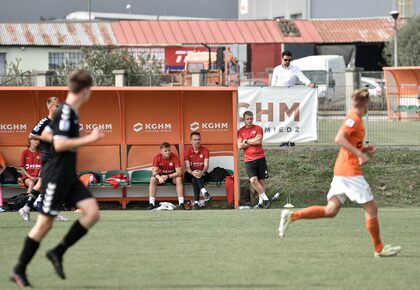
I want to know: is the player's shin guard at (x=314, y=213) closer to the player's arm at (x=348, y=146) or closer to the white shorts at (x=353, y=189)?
the white shorts at (x=353, y=189)

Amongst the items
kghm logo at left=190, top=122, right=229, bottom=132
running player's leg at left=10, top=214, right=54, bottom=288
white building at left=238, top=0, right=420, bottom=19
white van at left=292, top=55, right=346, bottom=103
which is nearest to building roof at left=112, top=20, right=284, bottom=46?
white van at left=292, top=55, right=346, bottom=103

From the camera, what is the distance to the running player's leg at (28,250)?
8.66 metres

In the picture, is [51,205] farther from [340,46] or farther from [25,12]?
[25,12]

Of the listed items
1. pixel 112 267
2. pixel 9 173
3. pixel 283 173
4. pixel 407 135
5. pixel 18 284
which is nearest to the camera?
pixel 18 284

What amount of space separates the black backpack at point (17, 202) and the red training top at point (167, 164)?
2556 millimetres

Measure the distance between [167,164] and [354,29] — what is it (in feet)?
151

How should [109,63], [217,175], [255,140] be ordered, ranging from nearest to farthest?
[255,140], [217,175], [109,63]

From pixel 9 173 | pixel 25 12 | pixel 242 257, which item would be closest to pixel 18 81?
pixel 9 173

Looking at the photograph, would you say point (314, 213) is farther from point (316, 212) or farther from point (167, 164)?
point (167, 164)

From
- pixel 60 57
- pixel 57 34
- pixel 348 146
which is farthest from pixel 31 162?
pixel 57 34

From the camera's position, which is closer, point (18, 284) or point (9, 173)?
point (18, 284)

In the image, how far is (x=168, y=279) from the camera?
9172 millimetres

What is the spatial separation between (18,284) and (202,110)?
11099 millimetres

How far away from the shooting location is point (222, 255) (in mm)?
10711
